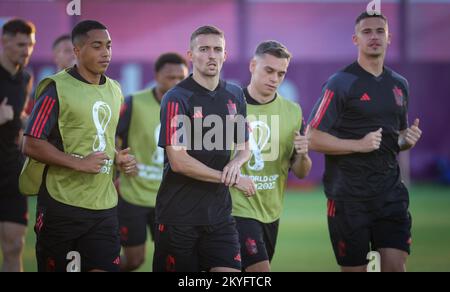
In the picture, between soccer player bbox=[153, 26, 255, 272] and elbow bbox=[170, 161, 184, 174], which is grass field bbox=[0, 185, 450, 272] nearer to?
soccer player bbox=[153, 26, 255, 272]

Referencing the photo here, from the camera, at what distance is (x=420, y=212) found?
15656mm

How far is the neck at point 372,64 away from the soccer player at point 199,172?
62.0 inches

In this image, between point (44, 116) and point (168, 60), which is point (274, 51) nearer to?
point (168, 60)

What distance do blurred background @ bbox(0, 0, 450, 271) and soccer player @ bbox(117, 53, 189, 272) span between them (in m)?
9.83

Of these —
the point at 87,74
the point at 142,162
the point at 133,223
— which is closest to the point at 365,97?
the point at 87,74

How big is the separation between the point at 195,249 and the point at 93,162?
3.58ft

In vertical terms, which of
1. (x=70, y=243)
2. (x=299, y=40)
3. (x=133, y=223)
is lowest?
(x=133, y=223)

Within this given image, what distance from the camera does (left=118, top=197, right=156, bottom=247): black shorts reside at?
9484mm

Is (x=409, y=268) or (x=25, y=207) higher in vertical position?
(x=25, y=207)

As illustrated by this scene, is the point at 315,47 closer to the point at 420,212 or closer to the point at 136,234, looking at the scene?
the point at 420,212

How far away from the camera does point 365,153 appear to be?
24.9 ft

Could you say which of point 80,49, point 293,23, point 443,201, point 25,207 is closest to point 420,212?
point 443,201

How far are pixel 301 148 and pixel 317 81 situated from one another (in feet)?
44.4

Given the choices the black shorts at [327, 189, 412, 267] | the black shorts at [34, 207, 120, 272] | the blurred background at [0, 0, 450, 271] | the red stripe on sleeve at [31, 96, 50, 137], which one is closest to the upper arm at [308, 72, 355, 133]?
the black shorts at [327, 189, 412, 267]
